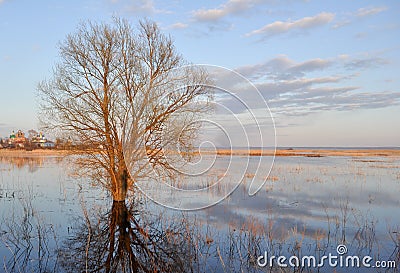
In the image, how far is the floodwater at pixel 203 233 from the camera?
21.8 ft

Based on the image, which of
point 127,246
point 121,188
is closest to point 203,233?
point 127,246

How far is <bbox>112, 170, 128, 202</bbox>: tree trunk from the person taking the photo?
41.0 feet

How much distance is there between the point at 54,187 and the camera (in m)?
16.7

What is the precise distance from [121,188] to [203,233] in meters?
5.22

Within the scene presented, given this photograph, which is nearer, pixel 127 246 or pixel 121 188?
pixel 127 246

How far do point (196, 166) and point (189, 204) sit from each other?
1532 millimetres

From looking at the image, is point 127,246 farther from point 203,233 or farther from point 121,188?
point 121,188

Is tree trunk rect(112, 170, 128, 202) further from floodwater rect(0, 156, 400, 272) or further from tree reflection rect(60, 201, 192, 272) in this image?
tree reflection rect(60, 201, 192, 272)

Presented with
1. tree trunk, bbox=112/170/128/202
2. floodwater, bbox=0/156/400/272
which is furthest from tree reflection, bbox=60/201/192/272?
tree trunk, bbox=112/170/128/202

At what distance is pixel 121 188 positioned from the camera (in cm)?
1274

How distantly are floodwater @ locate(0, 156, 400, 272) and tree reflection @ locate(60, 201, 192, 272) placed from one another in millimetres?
22

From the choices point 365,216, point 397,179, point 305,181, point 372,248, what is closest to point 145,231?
point 372,248

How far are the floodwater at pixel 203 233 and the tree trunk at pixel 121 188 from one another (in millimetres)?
377

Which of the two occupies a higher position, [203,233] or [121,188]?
[121,188]
